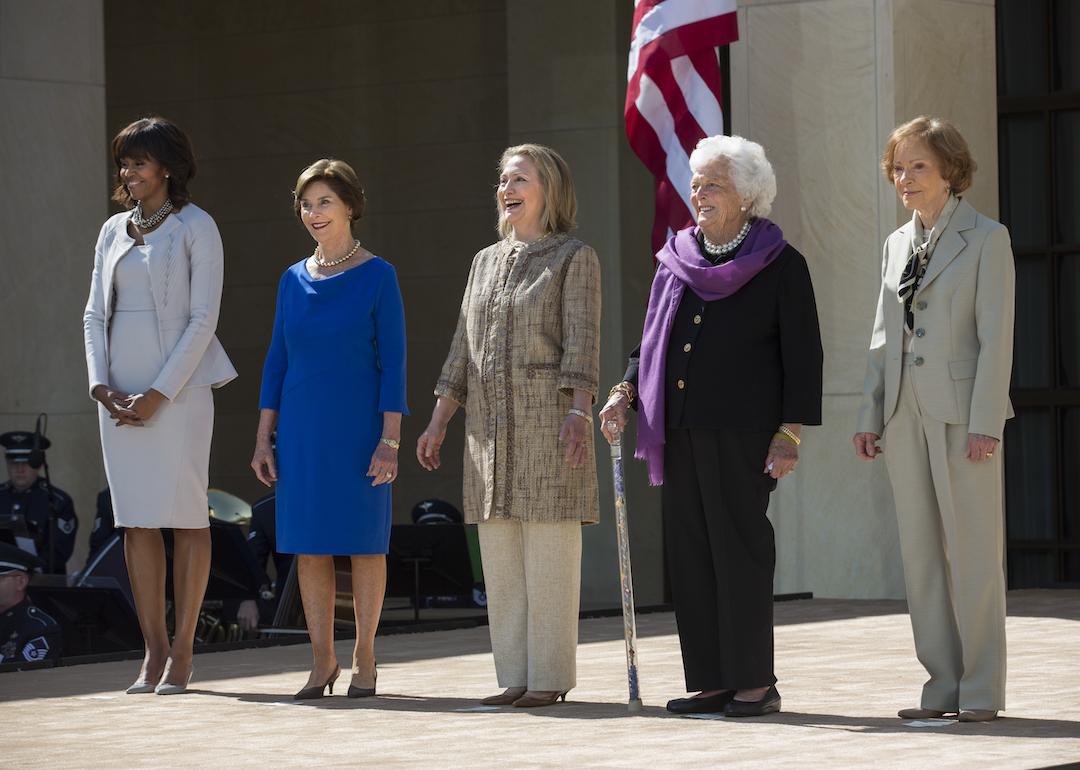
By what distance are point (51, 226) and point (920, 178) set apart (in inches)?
307

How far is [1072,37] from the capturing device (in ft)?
42.6

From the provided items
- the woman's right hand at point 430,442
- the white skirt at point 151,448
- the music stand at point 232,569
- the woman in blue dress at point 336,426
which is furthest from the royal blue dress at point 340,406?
the music stand at point 232,569

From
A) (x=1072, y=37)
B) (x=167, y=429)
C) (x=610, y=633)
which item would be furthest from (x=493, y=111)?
(x=167, y=429)

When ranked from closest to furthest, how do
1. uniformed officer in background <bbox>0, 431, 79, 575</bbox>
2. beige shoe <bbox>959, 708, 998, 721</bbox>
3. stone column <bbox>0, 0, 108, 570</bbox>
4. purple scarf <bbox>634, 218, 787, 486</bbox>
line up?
beige shoe <bbox>959, 708, 998, 721</bbox>, purple scarf <bbox>634, 218, 787, 486</bbox>, uniformed officer in background <bbox>0, 431, 79, 575</bbox>, stone column <bbox>0, 0, 108, 570</bbox>

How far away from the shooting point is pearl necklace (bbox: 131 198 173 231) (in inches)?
285

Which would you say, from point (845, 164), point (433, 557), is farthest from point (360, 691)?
point (845, 164)

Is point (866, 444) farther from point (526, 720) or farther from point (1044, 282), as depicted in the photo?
point (1044, 282)

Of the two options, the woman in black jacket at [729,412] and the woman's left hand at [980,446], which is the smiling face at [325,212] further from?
the woman's left hand at [980,446]

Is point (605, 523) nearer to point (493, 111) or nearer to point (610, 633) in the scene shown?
point (493, 111)

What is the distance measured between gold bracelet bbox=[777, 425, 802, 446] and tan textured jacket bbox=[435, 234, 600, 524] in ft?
2.18

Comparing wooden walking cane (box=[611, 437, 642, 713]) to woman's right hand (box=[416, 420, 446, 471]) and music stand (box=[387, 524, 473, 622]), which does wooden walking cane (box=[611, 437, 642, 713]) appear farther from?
music stand (box=[387, 524, 473, 622])

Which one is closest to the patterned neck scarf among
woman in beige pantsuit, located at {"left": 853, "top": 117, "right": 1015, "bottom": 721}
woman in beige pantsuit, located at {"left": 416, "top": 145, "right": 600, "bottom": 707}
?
woman in beige pantsuit, located at {"left": 853, "top": 117, "right": 1015, "bottom": 721}

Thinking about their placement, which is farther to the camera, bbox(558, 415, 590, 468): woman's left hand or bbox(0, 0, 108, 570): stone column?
bbox(0, 0, 108, 570): stone column

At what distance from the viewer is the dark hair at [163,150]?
7195 mm
